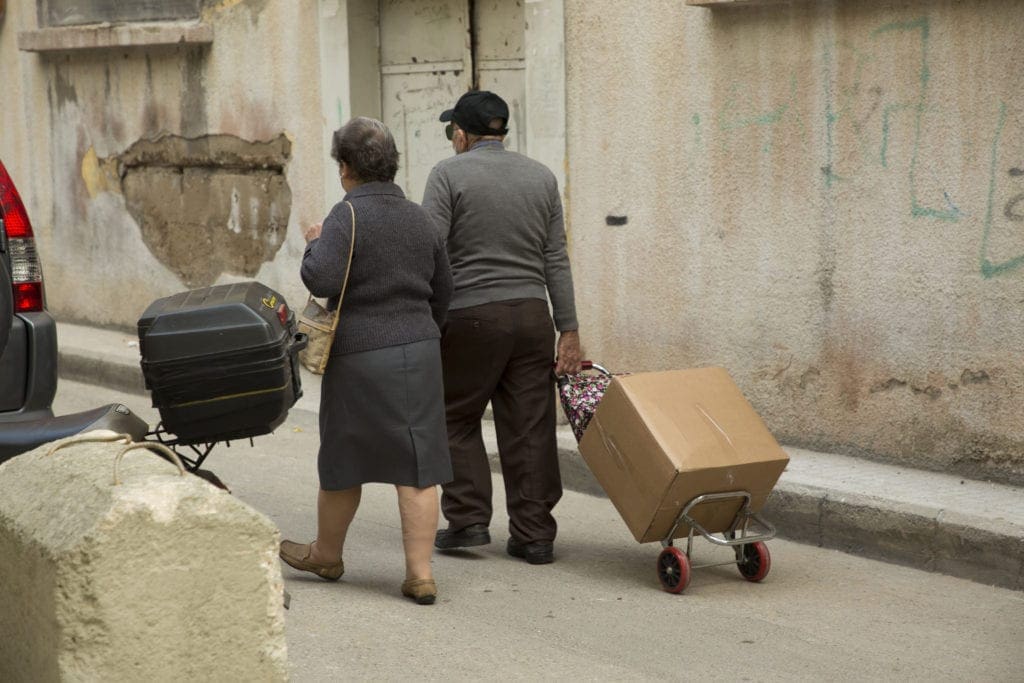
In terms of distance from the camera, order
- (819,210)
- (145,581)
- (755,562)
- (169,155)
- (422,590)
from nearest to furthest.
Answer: (145,581)
(422,590)
(755,562)
(819,210)
(169,155)

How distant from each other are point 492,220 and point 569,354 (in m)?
0.59

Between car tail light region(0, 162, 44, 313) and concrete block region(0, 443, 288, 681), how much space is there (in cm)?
279

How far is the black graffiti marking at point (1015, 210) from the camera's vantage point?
6.35 m

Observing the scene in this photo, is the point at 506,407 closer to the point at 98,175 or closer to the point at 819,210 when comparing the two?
the point at 819,210

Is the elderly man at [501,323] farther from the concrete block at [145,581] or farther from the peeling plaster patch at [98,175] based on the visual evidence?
the peeling plaster patch at [98,175]

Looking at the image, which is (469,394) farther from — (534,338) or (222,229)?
(222,229)

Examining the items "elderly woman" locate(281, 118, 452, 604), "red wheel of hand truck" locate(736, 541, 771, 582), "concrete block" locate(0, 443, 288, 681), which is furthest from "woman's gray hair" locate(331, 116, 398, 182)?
"concrete block" locate(0, 443, 288, 681)

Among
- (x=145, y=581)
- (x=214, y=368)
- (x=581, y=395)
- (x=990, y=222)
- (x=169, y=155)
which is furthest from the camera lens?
(x=169, y=155)

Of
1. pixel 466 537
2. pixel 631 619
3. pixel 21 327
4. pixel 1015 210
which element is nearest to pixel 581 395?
pixel 466 537

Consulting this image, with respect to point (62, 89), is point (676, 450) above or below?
below

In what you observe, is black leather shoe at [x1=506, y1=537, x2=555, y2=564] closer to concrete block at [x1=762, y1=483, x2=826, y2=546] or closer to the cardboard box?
the cardboard box

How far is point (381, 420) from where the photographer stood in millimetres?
5180

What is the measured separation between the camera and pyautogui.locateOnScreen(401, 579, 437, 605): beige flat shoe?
17.3ft

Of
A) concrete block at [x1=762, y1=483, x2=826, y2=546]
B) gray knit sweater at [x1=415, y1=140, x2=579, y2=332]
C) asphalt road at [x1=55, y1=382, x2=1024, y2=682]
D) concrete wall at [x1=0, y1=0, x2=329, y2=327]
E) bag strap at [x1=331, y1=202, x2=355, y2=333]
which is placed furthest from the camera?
concrete wall at [x1=0, y1=0, x2=329, y2=327]
